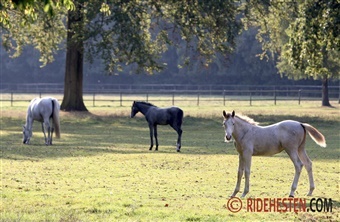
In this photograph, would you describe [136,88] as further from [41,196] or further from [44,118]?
[41,196]

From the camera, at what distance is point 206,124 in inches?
1590

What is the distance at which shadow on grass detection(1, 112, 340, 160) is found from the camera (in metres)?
25.5

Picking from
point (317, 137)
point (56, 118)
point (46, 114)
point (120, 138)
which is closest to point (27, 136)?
point (46, 114)

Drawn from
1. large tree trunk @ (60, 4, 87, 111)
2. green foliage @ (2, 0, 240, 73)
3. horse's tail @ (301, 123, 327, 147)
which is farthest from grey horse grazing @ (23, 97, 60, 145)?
large tree trunk @ (60, 4, 87, 111)

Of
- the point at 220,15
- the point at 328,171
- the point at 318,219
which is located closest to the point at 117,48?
the point at 220,15

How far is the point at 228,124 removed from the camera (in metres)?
14.8

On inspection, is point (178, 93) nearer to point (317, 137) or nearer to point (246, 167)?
point (317, 137)

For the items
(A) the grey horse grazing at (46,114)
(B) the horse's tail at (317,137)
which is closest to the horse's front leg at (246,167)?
(B) the horse's tail at (317,137)

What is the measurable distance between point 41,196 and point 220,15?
92.2ft

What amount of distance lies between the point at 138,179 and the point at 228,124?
4014 millimetres

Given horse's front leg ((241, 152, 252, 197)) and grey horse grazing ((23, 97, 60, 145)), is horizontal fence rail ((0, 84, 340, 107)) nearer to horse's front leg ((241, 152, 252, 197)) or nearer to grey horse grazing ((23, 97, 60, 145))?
grey horse grazing ((23, 97, 60, 145))

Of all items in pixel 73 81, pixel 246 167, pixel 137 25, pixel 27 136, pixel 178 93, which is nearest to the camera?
pixel 246 167

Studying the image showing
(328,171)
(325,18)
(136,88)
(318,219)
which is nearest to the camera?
(318,219)

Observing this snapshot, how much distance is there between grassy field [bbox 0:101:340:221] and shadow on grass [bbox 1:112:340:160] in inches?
1.5
